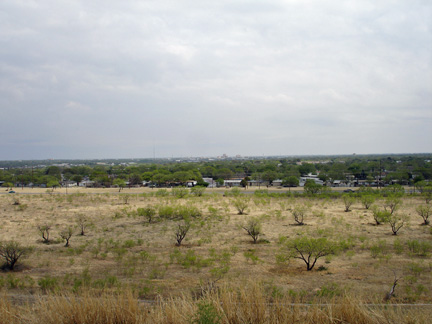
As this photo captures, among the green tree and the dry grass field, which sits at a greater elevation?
the green tree

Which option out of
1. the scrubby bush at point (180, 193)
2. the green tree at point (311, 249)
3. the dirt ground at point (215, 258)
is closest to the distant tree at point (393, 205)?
the dirt ground at point (215, 258)

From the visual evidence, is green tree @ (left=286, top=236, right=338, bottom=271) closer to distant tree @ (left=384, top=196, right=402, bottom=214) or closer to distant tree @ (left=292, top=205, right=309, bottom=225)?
distant tree @ (left=292, top=205, right=309, bottom=225)

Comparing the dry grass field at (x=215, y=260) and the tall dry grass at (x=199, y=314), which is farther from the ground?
the tall dry grass at (x=199, y=314)

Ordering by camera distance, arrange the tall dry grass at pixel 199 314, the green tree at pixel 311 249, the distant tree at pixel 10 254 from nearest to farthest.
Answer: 1. the tall dry grass at pixel 199 314
2. the distant tree at pixel 10 254
3. the green tree at pixel 311 249

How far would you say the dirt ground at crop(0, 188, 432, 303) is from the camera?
396 inches

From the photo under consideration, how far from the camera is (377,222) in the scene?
21453 millimetres

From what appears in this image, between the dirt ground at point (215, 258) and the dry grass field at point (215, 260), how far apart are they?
0.13 feet

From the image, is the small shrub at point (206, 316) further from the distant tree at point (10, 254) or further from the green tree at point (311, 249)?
the distant tree at point (10, 254)

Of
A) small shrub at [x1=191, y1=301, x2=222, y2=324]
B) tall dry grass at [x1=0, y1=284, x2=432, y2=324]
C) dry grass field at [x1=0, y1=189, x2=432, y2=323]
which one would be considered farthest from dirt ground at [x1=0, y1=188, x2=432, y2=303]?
small shrub at [x1=191, y1=301, x2=222, y2=324]

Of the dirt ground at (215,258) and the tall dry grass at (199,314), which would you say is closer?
the tall dry grass at (199,314)

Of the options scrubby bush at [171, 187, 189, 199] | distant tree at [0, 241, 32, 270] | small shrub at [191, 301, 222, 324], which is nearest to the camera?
small shrub at [191, 301, 222, 324]

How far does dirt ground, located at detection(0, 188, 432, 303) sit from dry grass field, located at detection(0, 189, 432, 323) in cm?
4

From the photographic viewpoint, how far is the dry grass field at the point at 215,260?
31.3 ft

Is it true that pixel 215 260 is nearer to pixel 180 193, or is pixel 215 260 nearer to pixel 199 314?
pixel 199 314
